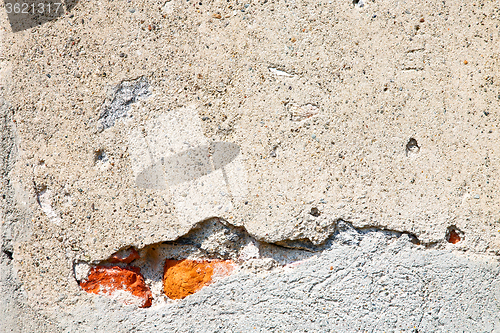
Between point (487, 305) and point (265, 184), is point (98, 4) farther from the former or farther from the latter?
point (487, 305)

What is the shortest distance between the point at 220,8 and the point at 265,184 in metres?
0.60

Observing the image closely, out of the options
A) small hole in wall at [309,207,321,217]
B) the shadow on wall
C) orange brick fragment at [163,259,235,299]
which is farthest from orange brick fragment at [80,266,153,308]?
the shadow on wall

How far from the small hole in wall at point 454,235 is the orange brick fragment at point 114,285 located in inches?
40.2

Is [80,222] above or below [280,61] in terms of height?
below

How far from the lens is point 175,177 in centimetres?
119

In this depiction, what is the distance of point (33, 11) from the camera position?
1270mm

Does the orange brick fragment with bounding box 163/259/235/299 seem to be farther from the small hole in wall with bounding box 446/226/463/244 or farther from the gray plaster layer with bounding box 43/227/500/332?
the small hole in wall with bounding box 446/226/463/244

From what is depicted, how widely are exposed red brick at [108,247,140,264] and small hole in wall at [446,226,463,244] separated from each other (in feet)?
3.38

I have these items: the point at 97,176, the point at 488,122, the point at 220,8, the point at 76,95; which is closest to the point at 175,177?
the point at 97,176

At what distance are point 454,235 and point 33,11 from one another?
1.61 meters

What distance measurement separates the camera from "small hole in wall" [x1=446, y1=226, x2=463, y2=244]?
113 centimetres

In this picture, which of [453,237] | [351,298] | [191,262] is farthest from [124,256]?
[453,237]

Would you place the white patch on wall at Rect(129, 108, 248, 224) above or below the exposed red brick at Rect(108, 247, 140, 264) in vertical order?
above

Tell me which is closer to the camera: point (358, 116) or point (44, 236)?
point (358, 116)
